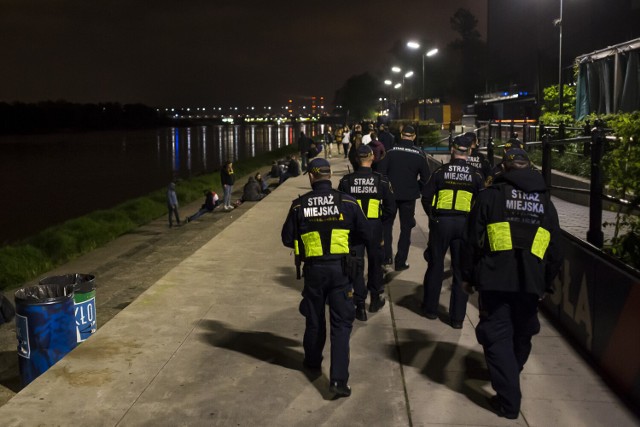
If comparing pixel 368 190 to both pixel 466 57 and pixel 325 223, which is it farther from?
pixel 466 57

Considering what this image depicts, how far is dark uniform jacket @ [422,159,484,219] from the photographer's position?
6961mm

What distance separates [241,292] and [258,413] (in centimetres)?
364

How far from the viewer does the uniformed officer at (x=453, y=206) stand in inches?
274

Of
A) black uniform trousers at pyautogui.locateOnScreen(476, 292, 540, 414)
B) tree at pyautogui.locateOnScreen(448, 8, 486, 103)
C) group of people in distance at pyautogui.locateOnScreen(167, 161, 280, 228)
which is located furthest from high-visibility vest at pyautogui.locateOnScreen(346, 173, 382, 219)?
tree at pyautogui.locateOnScreen(448, 8, 486, 103)

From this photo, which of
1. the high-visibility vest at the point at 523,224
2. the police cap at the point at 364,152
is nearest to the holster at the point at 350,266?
the high-visibility vest at the point at 523,224

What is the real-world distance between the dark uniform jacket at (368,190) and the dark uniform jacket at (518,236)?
2494 millimetres

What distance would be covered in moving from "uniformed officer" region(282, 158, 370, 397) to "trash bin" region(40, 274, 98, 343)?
2727mm

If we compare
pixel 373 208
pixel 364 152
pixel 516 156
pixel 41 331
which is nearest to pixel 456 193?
pixel 373 208

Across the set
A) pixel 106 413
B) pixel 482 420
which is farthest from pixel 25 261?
pixel 482 420

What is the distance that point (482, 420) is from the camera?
4887 mm

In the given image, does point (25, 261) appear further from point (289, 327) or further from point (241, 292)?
point (289, 327)

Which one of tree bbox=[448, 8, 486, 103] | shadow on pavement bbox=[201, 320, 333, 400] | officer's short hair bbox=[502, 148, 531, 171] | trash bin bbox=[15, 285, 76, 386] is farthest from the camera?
tree bbox=[448, 8, 486, 103]

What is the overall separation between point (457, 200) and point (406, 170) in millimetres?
1949

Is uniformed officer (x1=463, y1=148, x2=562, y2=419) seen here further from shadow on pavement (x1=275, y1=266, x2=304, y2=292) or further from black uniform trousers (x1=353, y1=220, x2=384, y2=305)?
shadow on pavement (x1=275, y1=266, x2=304, y2=292)
